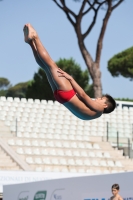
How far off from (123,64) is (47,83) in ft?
23.8

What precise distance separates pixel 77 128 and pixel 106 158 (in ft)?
5.94

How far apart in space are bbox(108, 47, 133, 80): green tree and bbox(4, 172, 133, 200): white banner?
89.0 ft

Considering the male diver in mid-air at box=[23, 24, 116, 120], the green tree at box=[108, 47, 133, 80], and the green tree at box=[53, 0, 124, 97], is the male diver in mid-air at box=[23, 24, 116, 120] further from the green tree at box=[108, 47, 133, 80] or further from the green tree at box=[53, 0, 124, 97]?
the green tree at box=[108, 47, 133, 80]

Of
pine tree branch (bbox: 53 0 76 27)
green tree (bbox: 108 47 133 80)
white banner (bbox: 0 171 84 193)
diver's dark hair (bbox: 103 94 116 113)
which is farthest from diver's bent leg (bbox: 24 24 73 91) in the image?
green tree (bbox: 108 47 133 80)

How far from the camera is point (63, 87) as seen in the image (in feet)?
19.0

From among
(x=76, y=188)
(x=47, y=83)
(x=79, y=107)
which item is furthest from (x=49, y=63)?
(x=47, y=83)

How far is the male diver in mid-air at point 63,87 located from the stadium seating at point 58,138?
377 inches

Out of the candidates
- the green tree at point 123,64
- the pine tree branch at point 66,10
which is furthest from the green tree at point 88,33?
the green tree at point 123,64

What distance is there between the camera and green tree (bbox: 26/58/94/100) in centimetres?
3306

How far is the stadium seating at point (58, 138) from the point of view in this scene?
16062 mm

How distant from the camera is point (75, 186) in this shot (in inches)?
420

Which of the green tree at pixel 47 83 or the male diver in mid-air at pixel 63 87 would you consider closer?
the male diver in mid-air at pixel 63 87

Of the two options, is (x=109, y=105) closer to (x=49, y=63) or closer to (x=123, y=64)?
(x=49, y=63)

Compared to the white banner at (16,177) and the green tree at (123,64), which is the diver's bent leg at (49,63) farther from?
the green tree at (123,64)
